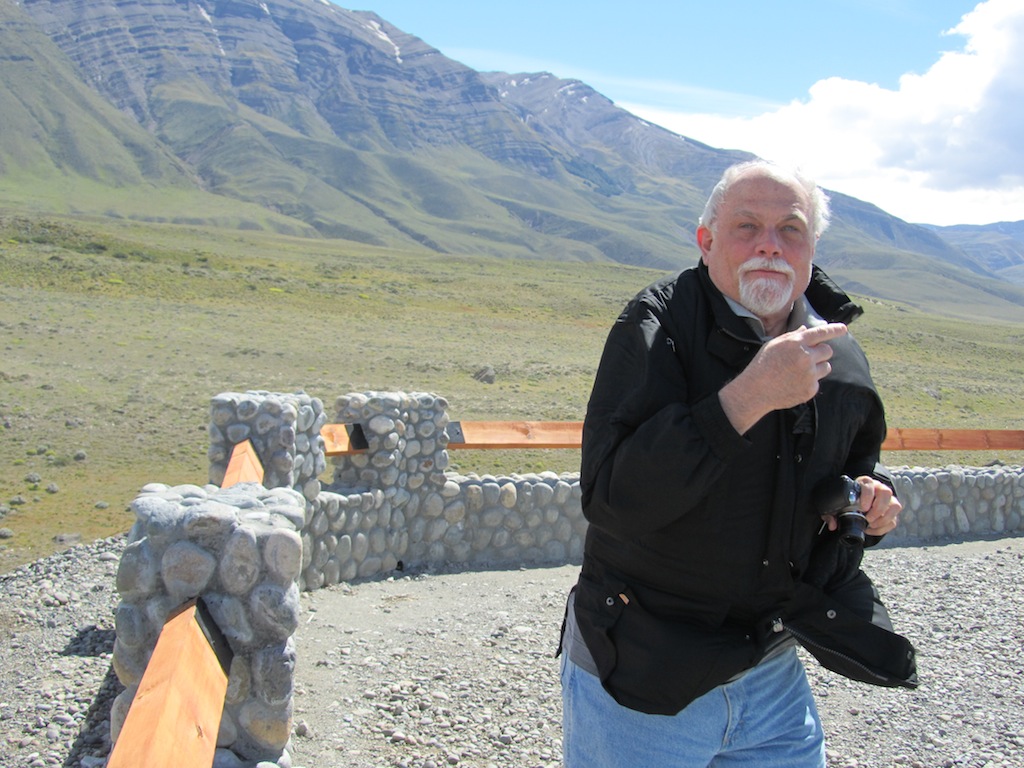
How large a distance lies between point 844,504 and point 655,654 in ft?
1.87

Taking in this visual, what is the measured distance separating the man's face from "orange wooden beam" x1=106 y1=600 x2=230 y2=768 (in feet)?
4.98

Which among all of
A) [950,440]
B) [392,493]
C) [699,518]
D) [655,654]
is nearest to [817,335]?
[699,518]

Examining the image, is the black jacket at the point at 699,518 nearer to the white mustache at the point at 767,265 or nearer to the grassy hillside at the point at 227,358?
the white mustache at the point at 767,265

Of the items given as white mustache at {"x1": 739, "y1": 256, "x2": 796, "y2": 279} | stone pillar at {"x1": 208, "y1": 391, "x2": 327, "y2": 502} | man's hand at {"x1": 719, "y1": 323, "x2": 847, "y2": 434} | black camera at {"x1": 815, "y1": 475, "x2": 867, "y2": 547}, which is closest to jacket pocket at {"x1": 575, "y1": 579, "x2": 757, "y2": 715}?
black camera at {"x1": 815, "y1": 475, "x2": 867, "y2": 547}

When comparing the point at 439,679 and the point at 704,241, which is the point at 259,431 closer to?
the point at 439,679

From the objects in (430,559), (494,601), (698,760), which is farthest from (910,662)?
(430,559)

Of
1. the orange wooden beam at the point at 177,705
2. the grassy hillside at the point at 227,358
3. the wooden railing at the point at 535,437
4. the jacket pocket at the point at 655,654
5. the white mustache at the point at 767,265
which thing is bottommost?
the grassy hillside at the point at 227,358

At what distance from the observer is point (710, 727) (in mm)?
2117

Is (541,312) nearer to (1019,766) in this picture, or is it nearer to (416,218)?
(1019,766)

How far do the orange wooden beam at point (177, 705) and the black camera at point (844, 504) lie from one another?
148 centimetres

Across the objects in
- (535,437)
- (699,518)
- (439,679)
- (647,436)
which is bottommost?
(439,679)

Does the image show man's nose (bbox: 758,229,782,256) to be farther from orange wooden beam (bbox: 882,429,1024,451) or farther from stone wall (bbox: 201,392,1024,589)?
orange wooden beam (bbox: 882,429,1024,451)

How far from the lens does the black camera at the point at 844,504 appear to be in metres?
2.15

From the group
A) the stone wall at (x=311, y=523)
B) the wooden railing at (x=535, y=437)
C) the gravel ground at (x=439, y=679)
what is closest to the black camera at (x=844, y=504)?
the stone wall at (x=311, y=523)
